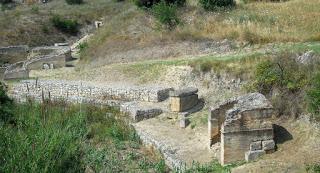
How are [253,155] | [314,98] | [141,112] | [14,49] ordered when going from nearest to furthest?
[253,155] → [314,98] → [141,112] → [14,49]

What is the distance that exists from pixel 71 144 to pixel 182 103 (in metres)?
8.61

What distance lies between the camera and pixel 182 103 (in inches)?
772

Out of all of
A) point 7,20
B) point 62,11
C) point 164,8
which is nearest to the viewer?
point 164,8

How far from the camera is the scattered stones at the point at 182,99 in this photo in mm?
19547

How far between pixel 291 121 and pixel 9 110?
8.64 metres

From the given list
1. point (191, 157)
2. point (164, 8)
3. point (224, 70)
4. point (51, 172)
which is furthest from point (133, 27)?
point (51, 172)

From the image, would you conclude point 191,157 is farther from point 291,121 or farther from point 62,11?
point 62,11

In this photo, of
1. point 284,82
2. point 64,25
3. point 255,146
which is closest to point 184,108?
point 284,82

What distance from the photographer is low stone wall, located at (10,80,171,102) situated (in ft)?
70.7

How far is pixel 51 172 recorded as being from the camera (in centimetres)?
1080

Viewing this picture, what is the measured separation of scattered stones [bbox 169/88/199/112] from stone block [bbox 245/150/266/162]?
5405 millimetres

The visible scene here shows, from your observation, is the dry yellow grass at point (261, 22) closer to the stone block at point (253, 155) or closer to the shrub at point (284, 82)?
the shrub at point (284, 82)

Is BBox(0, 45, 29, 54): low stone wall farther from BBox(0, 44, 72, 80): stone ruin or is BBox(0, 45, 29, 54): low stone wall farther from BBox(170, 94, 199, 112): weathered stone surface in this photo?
BBox(170, 94, 199, 112): weathered stone surface

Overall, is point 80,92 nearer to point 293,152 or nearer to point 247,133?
point 247,133
